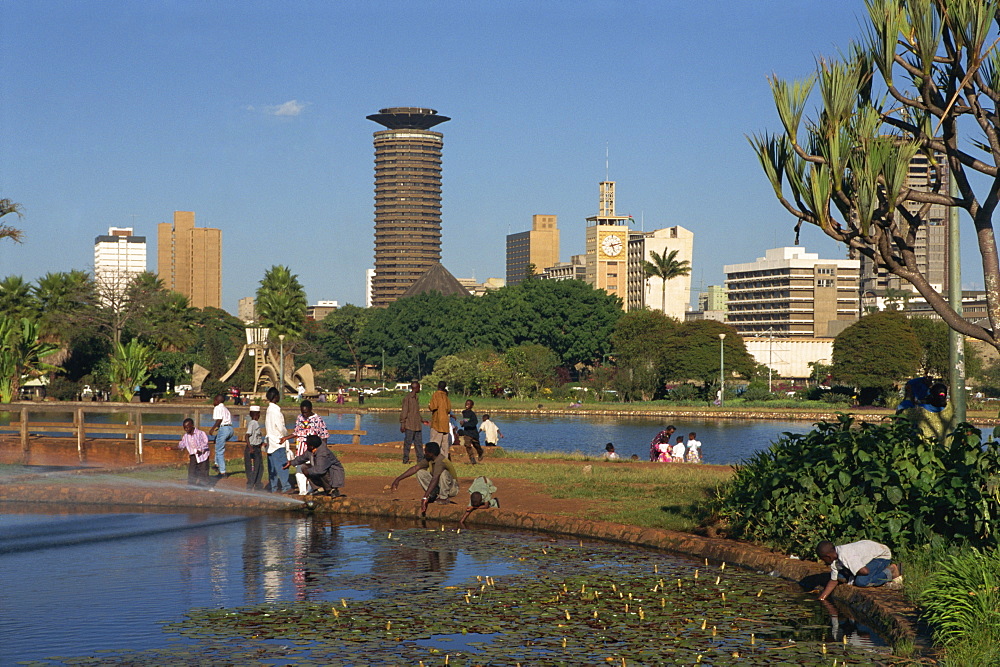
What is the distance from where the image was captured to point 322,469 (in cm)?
2009

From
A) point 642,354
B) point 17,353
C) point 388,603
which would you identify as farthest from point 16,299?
point 388,603

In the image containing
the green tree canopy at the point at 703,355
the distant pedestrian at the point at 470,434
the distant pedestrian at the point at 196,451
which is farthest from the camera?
the green tree canopy at the point at 703,355

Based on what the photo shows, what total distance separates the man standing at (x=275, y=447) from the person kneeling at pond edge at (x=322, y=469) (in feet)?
2.67

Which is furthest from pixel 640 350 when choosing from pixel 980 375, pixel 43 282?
pixel 43 282

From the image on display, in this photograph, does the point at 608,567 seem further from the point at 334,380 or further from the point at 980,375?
the point at 334,380

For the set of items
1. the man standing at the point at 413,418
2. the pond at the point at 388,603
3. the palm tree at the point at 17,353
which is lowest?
the pond at the point at 388,603

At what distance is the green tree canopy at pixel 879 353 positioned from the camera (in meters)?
100

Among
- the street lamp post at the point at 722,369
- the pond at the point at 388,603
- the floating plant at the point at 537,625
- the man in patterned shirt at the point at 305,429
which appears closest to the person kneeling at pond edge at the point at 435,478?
the pond at the point at 388,603

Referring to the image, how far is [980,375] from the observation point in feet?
392

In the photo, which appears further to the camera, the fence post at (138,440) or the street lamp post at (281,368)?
the street lamp post at (281,368)

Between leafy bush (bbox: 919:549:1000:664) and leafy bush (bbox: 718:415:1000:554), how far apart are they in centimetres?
166

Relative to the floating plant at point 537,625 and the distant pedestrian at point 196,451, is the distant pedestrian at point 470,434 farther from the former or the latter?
the floating plant at point 537,625

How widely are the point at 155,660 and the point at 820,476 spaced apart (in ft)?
27.3

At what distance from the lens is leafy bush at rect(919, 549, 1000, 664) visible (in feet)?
31.3
